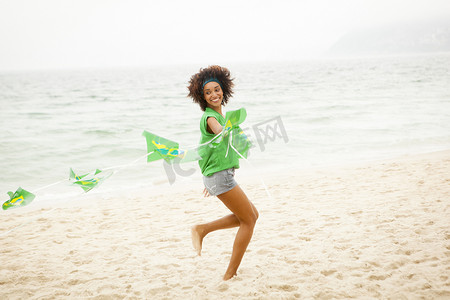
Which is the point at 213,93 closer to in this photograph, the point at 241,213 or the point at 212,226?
the point at 241,213

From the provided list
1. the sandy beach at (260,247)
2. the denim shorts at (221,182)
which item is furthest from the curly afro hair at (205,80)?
the sandy beach at (260,247)

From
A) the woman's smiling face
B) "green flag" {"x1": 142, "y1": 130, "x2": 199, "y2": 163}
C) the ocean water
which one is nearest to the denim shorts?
"green flag" {"x1": 142, "y1": 130, "x2": 199, "y2": 163}

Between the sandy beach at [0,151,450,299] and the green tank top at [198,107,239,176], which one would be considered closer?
the green tank top at [198,107,239,176]

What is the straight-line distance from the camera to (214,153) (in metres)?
2.39

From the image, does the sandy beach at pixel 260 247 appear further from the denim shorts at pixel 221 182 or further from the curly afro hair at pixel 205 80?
the curly afro hair at pixel 205 80

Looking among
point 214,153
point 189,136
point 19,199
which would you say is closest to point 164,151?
point 214,153

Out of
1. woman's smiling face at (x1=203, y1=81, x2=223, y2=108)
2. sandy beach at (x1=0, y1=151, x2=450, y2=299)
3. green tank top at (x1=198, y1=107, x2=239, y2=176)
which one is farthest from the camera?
sandy beach at (x1=0, y1=151, x2=450, y2=299)

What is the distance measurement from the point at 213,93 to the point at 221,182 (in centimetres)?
62

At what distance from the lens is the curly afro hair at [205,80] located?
2574 millimetres

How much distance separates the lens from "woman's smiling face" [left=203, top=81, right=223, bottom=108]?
2.52 meters

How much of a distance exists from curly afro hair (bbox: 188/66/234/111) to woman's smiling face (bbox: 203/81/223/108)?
52 mm

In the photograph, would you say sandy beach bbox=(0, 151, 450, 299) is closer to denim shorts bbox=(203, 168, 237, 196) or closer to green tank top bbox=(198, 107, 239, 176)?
denim shorts bbox=(203, 168, 237, 196)

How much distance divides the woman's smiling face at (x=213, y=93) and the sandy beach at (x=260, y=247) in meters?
1.45

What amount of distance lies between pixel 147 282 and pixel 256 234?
138 cm
